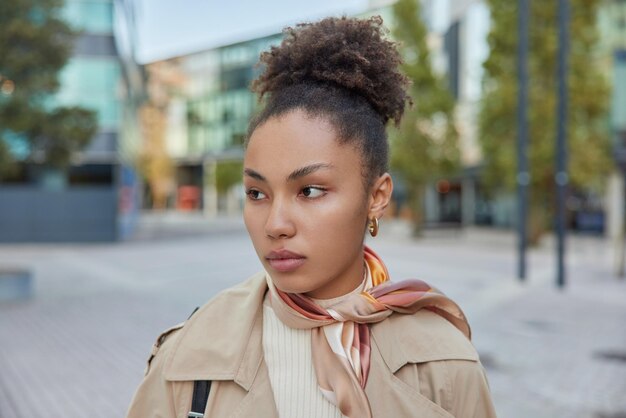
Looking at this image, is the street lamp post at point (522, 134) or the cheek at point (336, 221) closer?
the cheek at point (336, 221)

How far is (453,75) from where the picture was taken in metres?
36.3

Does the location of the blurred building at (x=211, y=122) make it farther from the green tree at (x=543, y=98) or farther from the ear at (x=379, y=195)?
the ear at (x=379, y=195)

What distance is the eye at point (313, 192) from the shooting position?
1.43 meters

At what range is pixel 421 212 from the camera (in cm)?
2450

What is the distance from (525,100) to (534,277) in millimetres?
3640

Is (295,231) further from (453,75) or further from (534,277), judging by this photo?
(453,75)

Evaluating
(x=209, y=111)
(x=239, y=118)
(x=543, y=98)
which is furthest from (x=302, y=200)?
(x=209, y=111)

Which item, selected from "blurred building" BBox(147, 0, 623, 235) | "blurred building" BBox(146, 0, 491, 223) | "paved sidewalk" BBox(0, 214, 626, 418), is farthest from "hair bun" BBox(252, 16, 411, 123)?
"blurred building" BBox(146, 0, 491, 223)

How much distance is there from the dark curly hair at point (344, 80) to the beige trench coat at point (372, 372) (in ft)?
1.36

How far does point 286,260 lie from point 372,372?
0.34 metres

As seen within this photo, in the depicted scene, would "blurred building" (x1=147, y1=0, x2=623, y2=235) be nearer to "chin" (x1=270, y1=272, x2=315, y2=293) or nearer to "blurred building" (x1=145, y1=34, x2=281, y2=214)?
"blurred building" (x1=145, y1=34, x2=281, y2=214)

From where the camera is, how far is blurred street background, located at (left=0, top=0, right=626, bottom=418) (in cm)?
604

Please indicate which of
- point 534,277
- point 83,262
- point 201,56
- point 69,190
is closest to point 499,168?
point 534,277

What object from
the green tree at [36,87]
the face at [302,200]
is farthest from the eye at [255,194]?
the green tree at [36,87]
